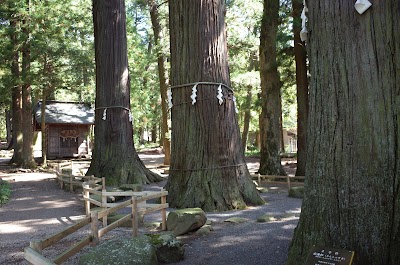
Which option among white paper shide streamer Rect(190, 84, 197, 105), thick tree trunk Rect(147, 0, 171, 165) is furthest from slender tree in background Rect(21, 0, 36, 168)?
white paper shide streamer Rect(190, 84, 197, 105)

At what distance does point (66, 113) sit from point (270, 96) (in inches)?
886

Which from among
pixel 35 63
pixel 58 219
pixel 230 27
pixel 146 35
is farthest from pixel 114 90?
pixel 146 35

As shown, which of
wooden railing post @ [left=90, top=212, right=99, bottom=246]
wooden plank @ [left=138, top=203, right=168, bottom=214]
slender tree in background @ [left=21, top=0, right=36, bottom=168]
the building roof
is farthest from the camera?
the building roof

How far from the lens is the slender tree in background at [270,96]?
16.4 meters

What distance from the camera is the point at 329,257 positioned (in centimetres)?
389

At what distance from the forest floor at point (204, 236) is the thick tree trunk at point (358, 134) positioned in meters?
1.40

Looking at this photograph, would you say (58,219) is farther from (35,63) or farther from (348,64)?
(35,63)

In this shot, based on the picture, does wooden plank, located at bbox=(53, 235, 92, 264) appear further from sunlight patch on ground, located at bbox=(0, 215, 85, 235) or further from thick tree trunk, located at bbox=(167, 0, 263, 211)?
thick tree trunk, located at bbox=(167, 0, 263, 211)

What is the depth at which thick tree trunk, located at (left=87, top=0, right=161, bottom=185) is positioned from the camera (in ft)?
51.0

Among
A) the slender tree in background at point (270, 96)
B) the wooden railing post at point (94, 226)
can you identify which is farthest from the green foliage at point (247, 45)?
the wooden railing post at point (94, 226)

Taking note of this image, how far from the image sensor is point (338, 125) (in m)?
4.18

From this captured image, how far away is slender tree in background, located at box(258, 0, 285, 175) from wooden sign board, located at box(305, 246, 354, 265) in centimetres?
1248

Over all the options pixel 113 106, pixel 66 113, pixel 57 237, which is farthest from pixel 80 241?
pixel 66 113

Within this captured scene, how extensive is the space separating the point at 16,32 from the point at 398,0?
21927mm
